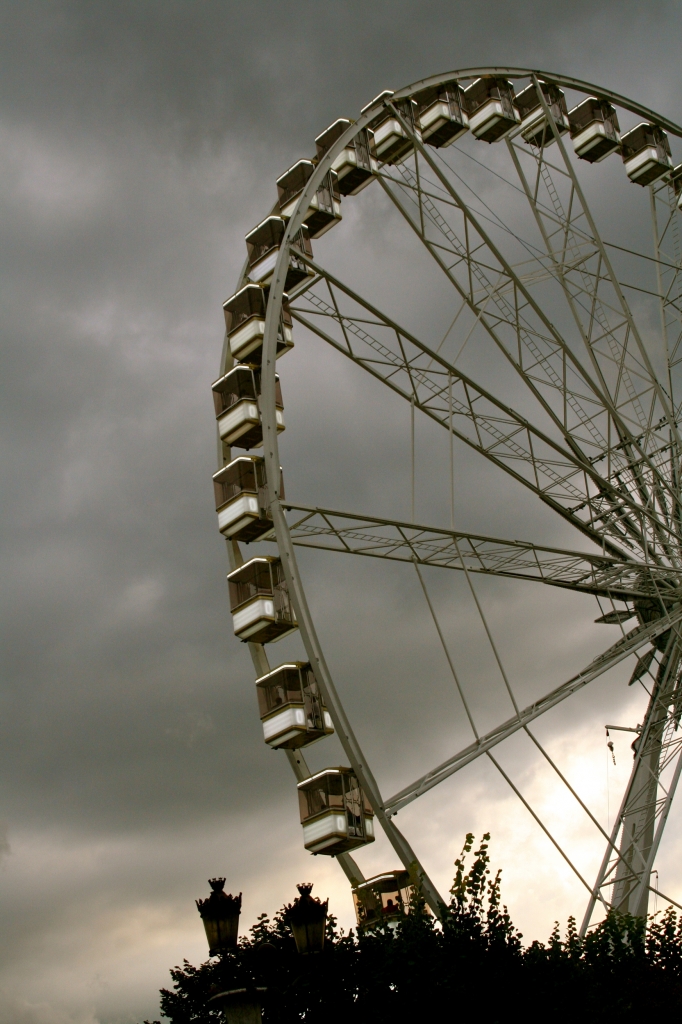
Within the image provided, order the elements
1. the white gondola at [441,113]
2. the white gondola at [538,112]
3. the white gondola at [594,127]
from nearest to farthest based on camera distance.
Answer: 1. the white gondola at [441,113]
2. the white gondola at [538,112]
3. the white gondola at [594,127]

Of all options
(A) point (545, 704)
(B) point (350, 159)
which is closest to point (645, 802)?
(A) point (545, 704)

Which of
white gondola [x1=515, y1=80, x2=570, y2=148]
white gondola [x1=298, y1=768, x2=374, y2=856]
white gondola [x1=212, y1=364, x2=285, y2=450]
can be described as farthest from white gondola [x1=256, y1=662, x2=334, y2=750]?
white gondola [x1=515, y1=80, x2=570, y2=148]

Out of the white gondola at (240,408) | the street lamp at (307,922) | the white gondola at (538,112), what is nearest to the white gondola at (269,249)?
the white gondola at (240,408)

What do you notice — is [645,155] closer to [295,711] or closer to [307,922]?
[295,711]

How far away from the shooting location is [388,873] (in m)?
23.6

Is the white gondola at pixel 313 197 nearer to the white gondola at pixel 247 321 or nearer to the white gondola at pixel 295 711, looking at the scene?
the white gondola at pixel 247 321

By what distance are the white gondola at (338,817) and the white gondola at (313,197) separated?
12.2 m

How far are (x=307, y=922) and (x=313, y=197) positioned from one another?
57.7 feet

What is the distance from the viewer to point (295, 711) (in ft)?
80.1

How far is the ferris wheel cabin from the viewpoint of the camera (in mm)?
23344

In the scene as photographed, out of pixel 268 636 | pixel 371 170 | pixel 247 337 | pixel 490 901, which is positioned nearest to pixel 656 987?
pixel 490 901

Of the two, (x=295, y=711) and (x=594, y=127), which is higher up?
(x=594, y=127)

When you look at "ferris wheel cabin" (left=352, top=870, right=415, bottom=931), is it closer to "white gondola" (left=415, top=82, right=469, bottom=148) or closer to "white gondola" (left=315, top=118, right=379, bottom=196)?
"white gondola" (left=315, top=118, right=379, bottom=196)

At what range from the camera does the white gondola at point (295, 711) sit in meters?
24.4
